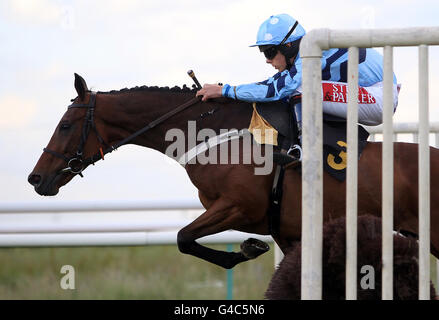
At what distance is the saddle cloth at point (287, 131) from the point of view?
4.60m

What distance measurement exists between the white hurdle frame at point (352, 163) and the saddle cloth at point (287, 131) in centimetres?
213

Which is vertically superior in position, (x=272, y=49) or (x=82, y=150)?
(x=272, y=49)

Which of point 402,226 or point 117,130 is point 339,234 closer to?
point 402,226

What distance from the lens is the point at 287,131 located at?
462 centimetres

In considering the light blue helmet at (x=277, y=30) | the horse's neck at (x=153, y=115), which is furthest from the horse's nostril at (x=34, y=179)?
the light blue helmet at (x=277, y=30)

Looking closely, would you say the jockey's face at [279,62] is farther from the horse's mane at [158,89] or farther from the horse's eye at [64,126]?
the horse's eye at [64,126]

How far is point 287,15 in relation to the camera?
4.93 m

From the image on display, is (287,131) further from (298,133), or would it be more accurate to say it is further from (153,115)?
(153,115)

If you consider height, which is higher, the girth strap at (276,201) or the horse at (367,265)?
the girth strap at (276,201)

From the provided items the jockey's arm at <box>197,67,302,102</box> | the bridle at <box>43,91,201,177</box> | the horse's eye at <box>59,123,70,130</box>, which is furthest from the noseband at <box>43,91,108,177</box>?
the jockey's arm at <box>197,67,302,102</box>

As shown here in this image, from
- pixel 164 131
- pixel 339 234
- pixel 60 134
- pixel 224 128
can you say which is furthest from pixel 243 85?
pixel 339 234

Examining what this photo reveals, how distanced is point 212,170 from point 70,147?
922 mm

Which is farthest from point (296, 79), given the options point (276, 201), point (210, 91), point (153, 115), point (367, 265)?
point (367, 265)

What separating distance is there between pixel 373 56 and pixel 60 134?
1967 millimetres
